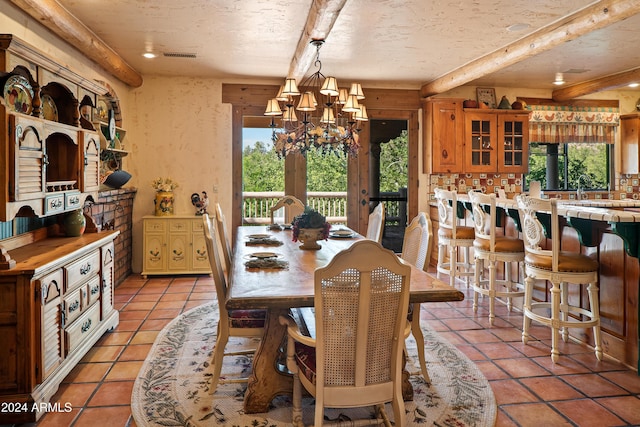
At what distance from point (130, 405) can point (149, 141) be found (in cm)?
431

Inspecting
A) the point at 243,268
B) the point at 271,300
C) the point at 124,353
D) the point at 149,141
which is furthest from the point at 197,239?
the point at 271,300

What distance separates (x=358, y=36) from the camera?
449cm

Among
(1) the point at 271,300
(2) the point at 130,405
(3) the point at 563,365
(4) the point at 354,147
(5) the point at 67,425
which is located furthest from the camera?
(4) the point at 354,147

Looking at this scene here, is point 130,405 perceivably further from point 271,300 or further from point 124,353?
point 271,300

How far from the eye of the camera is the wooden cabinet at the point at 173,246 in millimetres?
5934

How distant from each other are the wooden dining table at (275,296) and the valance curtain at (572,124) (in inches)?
207

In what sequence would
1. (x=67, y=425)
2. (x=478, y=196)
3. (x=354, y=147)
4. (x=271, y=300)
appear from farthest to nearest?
1. (x=478, y=196)
2. (x=354, y=147)
3. (x=67, y=425)
4. (x=271, y=300)

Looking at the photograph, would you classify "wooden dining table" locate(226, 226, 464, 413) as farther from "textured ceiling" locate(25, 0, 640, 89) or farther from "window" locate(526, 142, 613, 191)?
"window" locate(526, 142, 613, 191)

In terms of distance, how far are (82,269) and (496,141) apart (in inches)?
223

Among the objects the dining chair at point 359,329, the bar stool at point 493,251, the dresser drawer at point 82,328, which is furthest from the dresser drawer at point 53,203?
the bar stool at point 493,251

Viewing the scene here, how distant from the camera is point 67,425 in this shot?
2.43 metres

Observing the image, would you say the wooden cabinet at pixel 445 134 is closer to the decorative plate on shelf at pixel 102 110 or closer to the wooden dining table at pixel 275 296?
the wooden dining table at pixel 275 296

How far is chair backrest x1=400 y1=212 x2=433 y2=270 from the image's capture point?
9.55 feet

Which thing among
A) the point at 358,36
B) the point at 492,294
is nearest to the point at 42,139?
the point at 358,36
